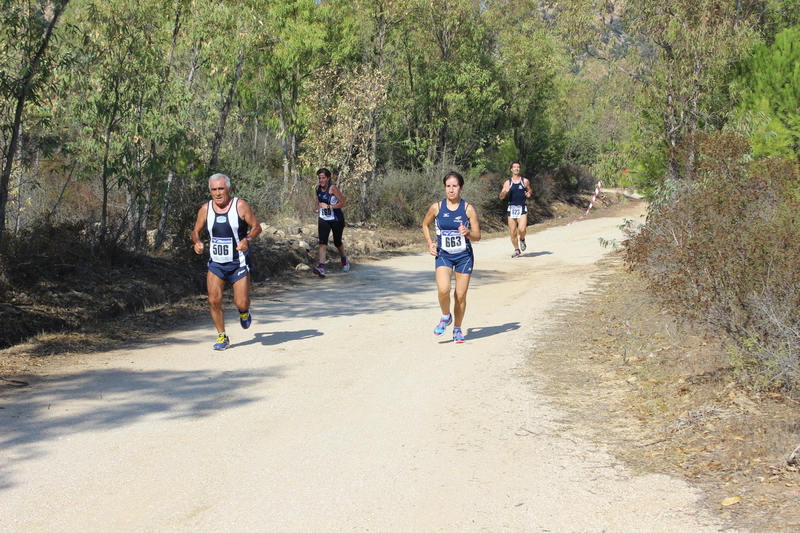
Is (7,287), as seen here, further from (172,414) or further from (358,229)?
(358,229)

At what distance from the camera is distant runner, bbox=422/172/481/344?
30.1 ft

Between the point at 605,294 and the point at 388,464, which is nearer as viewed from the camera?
the point at 388,464

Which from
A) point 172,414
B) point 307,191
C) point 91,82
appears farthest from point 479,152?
point 172,414

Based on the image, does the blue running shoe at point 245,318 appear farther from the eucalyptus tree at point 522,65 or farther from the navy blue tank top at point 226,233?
the eucalyptus tree at point 522,65

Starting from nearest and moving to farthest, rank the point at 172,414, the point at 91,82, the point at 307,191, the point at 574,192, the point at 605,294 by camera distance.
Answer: the point at 172,414 → the point at 91,82 → the point at 605,294 → the point at 307,191 → the point at 574,192

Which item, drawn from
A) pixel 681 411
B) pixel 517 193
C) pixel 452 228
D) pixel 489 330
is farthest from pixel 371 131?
pixel 681 411

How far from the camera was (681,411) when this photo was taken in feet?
20.8

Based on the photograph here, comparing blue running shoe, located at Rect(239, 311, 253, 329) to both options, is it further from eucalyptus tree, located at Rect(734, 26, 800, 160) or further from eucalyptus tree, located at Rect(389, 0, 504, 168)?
eucalyptus tree, located at Rect(389, 0, 504, 168)

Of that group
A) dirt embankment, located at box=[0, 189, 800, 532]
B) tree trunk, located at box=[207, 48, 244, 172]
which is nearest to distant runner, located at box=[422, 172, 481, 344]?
dirt embankment, located at box=[0, 189, 800, 532]

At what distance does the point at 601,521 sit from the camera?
4398 mm

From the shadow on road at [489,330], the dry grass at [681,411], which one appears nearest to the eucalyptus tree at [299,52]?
the shadow on road at [489,330]

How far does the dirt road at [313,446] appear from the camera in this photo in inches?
176

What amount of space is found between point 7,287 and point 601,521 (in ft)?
26.7

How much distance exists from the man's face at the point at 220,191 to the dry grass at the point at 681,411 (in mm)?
3842
